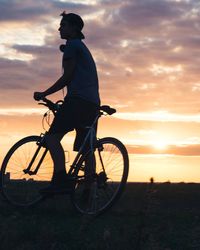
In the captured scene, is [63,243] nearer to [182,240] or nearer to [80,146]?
[182,240]

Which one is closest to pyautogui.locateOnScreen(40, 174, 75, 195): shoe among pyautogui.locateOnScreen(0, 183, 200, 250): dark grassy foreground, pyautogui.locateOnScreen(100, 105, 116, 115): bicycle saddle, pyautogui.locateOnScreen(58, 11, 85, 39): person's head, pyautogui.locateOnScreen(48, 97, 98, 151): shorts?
pyautogui.locateOnScreen(0, 183, 200, 250): dark grassy foreground

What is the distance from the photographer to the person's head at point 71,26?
8672 millimetres

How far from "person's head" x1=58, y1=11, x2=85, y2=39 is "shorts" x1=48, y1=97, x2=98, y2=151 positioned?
36.9 inches

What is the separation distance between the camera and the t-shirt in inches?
331

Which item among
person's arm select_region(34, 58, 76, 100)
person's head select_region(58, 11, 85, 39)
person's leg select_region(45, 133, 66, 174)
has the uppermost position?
person's head select_region(58, 11, 85, 39)

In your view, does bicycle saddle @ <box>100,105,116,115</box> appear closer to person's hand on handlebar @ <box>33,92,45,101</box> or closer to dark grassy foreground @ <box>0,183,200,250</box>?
person's hand on handlebar @ <box>33,92,45,101</box>

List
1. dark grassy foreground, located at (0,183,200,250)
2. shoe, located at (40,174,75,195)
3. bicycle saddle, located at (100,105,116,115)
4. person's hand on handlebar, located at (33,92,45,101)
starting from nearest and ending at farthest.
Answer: dark grassy foreground, located at (0,183,200,250) < bicycle saddle, located at (100,105,116,115) < shoe, located at (40,174,75,195) < person's hand on handlebar, located at (33,92,45,101)

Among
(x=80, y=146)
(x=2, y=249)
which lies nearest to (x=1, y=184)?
(x=80, y=146)

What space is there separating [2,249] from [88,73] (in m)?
3.32

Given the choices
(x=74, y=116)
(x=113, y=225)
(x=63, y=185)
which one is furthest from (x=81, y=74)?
(x=113, y=225)

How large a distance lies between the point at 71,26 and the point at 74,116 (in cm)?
130

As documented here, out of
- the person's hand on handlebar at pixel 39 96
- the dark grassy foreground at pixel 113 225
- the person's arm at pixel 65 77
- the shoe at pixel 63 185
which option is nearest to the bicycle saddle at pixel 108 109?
the person's arm at pixel 65 77

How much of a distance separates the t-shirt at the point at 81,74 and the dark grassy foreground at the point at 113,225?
1.68 meters

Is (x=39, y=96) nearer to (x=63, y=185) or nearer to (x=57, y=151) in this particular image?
(x=57, y=151)
